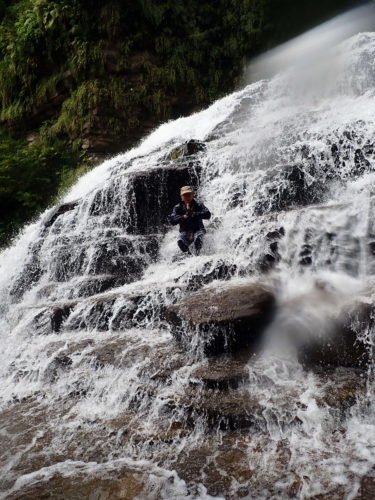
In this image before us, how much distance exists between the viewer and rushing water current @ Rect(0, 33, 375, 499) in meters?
2.62

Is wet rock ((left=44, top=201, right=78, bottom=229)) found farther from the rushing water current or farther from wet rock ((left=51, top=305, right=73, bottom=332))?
wet rock ((left=51, top=305, right=73, bottom=332))

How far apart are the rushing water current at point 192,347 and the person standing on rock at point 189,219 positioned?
40 centimetres

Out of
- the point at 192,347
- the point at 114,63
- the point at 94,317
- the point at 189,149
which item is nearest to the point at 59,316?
the point at 94,317

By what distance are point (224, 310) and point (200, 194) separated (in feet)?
14.5

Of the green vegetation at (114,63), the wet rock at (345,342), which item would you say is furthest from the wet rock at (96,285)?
the green vegetation at (114,63)

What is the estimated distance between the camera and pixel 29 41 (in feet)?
48.9

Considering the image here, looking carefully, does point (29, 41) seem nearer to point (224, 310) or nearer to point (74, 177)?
point (74, 177)

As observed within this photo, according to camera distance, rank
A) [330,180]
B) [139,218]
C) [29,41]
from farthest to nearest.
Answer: [29,41] → [139,218] → [330,180]

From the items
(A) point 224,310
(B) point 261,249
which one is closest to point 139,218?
(B) point 261,249

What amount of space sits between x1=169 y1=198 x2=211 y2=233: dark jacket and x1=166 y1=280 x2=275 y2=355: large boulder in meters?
2.07

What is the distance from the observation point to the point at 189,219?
617 centimetres

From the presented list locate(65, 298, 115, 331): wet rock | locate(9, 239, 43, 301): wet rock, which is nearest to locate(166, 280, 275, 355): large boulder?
locate(65, 298, 115, 331): wet rock

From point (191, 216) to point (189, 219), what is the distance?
0.07 m

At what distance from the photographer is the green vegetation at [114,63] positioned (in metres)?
14.3
